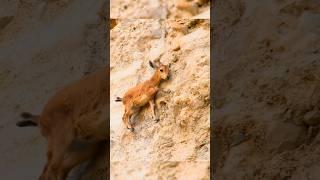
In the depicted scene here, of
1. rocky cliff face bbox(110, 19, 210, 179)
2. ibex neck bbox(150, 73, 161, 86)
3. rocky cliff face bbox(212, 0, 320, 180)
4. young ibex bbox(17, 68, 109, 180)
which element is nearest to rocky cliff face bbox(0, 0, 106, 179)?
young ibex bbox(17, 68, 109, 180)

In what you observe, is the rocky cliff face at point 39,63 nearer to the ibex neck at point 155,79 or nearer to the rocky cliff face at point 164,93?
the rocky cliff face at point 164,93

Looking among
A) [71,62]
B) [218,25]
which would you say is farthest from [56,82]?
[218,25]

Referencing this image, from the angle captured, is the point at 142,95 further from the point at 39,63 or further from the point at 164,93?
the point at 39,63

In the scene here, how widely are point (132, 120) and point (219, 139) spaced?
524 millimetres

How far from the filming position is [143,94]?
17.9ft

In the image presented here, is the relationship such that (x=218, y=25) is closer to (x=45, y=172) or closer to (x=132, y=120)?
(x=132, y=120)

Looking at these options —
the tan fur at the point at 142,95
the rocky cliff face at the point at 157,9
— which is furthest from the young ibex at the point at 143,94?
the rocky cliff face at the point at 157,9

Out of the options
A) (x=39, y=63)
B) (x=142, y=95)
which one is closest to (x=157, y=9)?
(x=142, y=95)

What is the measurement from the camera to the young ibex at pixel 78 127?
18.2ft

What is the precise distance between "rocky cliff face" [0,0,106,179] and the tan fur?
33 centimetres

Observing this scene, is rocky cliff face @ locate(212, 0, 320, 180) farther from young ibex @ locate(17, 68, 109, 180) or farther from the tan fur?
young ibex @ locate(17, 68, 109, 180)

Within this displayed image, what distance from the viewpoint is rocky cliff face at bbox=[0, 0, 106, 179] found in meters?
5.70

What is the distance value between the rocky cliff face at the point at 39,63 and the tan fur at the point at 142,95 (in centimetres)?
33

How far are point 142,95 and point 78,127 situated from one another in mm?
443
